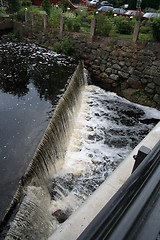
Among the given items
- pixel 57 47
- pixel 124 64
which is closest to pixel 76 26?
pixel 57 47

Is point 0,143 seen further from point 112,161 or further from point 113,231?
point 113,231

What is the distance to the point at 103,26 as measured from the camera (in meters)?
10.8

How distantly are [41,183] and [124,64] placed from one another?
736 cm

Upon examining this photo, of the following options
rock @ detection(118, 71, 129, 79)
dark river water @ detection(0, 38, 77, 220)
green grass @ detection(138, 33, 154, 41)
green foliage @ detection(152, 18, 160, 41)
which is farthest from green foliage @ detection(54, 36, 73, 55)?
green foliage @ detection(152, 18, 160, 41)

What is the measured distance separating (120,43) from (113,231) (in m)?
10.0

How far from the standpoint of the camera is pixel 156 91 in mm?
9133

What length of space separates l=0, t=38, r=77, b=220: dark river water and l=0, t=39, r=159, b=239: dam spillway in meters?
0.36

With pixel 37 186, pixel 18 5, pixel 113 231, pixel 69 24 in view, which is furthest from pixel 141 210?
pixel 18 5

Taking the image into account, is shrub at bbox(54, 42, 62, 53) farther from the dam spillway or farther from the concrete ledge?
the concrete ledge

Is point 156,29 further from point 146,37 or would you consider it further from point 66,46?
point 66,46

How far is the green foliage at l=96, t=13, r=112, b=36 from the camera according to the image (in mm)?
10734

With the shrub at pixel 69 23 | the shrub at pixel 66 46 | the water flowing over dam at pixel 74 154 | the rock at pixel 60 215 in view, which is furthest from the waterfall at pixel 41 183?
the shrub at pixel 69 23

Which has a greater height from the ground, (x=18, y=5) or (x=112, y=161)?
(x=18, y=5)

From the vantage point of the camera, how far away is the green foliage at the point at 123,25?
10656 mm
